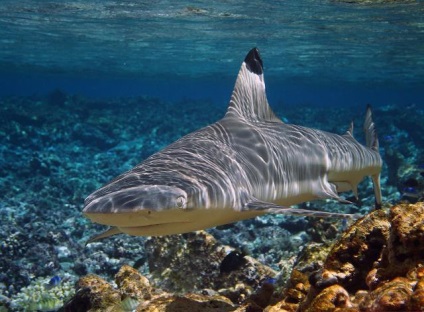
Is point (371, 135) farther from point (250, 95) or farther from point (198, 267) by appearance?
point (198, 267)

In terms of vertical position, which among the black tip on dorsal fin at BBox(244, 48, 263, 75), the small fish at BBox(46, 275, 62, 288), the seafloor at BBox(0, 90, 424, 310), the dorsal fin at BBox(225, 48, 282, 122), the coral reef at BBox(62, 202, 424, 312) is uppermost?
the black tip on dorsal fin at BBox(244, 48, 263, 75)

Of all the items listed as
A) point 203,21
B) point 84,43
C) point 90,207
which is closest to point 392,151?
point 203,21

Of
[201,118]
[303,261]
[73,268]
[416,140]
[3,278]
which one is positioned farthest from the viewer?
[201,118]

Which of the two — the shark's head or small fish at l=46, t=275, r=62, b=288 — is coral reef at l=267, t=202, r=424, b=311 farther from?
small fish at l=46, t=275, r=62, b=288

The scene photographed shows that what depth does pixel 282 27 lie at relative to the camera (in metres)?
24.5

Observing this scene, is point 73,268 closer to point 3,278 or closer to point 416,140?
point 3,278

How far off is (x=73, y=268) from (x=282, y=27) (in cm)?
1948

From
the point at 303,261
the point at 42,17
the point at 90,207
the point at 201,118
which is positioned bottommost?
the point at 201,118

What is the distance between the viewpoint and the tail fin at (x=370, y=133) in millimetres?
8250

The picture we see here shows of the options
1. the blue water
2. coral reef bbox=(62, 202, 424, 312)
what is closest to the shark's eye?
coral reef bbox=(62, 202, 424, 312)

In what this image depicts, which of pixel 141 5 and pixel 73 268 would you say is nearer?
pixel 73 268

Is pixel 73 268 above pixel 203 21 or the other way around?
the other way around

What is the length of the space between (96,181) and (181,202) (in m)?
16.8

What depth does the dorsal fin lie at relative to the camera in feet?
20.0
